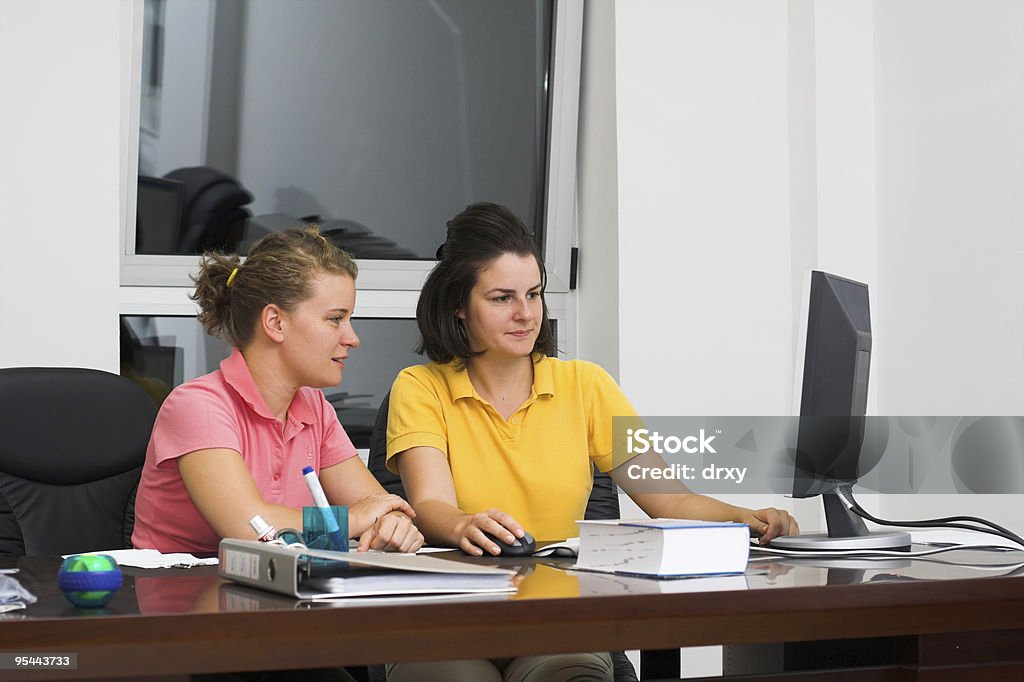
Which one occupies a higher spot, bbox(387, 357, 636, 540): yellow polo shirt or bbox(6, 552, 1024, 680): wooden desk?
bbox(387, 357, 636, 540): yellow polo shirt

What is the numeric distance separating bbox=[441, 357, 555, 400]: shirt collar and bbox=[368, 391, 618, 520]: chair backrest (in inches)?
5.8

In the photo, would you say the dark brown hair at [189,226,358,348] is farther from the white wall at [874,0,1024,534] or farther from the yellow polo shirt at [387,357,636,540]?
the white wall at [874,0,1024,534]

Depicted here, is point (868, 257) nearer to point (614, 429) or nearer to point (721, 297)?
point (721, 297)

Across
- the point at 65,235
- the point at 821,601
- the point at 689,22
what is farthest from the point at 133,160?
the point at 821,601

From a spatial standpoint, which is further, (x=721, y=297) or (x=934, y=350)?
(x=721, y=297)

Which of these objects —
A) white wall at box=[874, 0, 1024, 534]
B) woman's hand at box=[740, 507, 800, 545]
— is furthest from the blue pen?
white wall at box=[874, 0, 1024, 534]

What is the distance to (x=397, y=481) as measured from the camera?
234cm

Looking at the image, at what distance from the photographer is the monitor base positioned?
1.57m

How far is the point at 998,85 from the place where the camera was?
8.38 feet

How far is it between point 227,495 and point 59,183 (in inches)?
54.9

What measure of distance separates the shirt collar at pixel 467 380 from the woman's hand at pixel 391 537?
561mm

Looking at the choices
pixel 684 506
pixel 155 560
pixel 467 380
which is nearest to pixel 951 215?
pixel 684 506

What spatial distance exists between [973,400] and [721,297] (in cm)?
76

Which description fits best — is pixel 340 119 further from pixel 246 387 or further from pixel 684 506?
pixel 684 506
